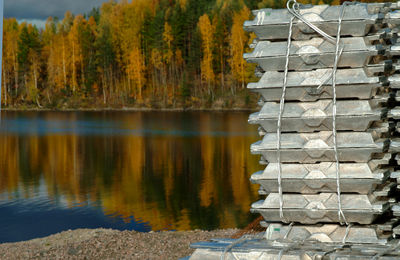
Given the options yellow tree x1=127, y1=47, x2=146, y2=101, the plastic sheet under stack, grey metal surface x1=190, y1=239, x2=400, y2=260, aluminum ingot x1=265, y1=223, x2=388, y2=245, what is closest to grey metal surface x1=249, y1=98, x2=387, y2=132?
the plastic sheet under stack

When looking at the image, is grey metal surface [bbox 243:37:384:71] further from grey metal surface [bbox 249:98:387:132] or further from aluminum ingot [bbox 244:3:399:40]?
grey metal surface [bbox 249:98:387:132]

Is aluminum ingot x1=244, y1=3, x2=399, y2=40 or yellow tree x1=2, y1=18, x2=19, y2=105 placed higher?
yellow tree x1=2, y1=18, x2=19, y2=105

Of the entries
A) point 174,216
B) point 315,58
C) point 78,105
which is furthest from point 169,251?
point 78,105

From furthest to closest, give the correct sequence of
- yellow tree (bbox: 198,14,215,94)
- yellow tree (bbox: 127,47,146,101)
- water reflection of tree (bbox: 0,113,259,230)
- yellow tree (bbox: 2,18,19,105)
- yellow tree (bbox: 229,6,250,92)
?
yellow tree (bbox: 2,18,19,105) < yellow tree (bbox: 127,47,146,101) < yellow tree (bbox: 198,14,215,94) < yellow tree (bbox: 229,6,250,92) < water reflection of tree (bbox: 0,113,259,230)

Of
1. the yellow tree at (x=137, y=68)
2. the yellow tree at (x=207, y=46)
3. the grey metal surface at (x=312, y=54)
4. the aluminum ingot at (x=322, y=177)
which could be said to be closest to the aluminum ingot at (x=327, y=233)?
the aluminum ingot at (x=322, y=177)

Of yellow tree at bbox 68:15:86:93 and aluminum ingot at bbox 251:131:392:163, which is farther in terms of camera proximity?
yellow tree at bbox 68:15:86:93

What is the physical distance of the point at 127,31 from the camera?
83.1m

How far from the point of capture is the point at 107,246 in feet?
29.2

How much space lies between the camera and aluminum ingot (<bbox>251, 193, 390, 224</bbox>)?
479 centimetres

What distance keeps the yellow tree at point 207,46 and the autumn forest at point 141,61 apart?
12 cm

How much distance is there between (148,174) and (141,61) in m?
61.9

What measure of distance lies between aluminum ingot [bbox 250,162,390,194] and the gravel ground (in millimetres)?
3429

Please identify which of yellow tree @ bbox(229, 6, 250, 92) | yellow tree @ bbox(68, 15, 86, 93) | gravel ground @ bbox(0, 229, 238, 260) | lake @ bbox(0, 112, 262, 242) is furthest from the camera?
yellow tree @ bbox(68, 15, 86, 93)

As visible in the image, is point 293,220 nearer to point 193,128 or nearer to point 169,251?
point 169,251
